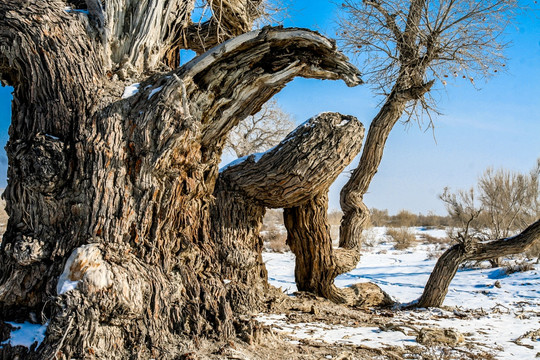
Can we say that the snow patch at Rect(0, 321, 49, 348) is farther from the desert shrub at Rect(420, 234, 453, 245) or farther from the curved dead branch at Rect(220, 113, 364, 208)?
the desert shrub at Rect(420, 234, 453, 245)

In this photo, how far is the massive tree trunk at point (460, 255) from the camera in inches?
221

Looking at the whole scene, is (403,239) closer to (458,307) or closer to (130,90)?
(458,307)

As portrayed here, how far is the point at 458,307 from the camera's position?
584cm

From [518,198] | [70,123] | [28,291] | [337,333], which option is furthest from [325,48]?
[518,198]

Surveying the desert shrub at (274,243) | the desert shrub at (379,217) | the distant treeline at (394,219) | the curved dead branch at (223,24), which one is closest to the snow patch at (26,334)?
the curved dead branch at (223,24)

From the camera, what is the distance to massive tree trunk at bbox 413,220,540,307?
562 cm

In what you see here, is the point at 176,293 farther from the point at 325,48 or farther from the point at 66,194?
the point at 325,48

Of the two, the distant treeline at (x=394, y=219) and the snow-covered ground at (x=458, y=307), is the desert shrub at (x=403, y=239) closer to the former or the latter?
the snow-covered ground at (x=458, y=307)

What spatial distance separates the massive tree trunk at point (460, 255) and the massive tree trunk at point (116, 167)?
360cm

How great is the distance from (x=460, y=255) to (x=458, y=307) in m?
0.78

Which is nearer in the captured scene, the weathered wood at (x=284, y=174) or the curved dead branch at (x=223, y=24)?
the weathered wood at (x=284, y=174)

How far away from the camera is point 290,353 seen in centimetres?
295

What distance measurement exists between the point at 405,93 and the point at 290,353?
4147 mm

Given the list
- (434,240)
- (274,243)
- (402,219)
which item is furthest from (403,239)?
(402,219)
